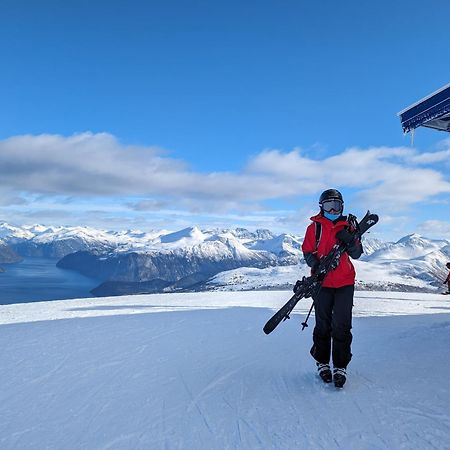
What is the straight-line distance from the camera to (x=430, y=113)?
1228 cm

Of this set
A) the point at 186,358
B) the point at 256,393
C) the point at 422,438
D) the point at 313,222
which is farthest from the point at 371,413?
the point at 186,358

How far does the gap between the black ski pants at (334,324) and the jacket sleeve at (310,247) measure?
0.44 metres

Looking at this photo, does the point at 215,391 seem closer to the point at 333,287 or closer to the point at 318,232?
the point at 333,287

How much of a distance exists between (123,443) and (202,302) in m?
13.3

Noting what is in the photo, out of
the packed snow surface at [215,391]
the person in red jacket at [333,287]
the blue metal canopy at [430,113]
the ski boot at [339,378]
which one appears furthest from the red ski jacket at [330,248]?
the blue metal canopy at [430,113]

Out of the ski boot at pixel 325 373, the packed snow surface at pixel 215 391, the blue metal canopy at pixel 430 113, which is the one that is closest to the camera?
the packed snow surface at pixel 215 391

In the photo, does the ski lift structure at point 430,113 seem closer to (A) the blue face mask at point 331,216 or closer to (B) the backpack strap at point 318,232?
(A) the blue face mask at point 331,216

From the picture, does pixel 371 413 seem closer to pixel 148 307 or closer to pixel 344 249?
pixel 344 249

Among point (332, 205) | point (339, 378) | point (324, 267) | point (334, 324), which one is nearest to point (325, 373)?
point (339, 378)

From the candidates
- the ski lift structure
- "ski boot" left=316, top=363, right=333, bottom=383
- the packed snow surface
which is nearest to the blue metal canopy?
the ski lift structure

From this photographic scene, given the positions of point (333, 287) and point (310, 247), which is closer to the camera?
point (333, 287)

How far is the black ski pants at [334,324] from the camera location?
507cm

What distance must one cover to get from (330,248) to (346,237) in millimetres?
337

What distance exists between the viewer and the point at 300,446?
11.5 feet
